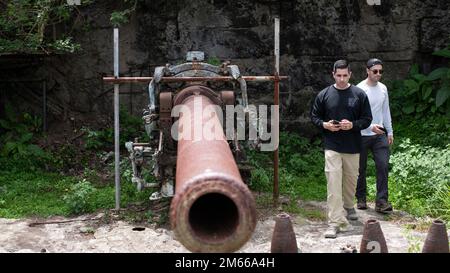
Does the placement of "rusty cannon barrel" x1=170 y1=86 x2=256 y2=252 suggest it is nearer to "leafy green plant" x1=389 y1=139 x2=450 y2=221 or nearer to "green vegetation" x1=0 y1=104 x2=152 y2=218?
"leafy green plant" x1=389 y1=139 x2=450 y2=221

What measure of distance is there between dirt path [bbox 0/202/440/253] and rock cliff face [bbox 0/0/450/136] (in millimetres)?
4002

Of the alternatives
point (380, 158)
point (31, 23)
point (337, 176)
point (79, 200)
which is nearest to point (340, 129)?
point (337, 176)

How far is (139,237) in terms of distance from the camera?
22.5 feet

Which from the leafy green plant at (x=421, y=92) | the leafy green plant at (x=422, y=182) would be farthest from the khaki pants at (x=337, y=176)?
the leafy green plant at (x=421, y=92)

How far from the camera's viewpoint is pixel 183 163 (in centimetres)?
405

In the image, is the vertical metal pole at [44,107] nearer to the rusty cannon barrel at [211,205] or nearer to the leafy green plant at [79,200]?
the leafy green plant at [79,200]

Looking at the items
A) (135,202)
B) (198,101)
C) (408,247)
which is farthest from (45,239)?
(408,247)

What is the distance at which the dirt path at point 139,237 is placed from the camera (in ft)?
21.3

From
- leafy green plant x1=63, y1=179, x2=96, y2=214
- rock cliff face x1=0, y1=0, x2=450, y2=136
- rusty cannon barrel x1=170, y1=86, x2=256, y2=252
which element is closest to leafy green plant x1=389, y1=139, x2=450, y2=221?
rock cliff face x1=0, y1=0, x2=450, y2=136

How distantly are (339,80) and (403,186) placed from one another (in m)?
2.06

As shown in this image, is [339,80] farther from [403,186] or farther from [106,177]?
[106,177]

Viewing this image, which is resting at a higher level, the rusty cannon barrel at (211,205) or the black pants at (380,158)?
the rusty cannon barrel at (211,205)

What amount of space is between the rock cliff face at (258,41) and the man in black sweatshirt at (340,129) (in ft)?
14.3

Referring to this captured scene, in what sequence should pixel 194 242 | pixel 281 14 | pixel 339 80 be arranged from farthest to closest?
pixel 281 14 → pixel 339 80 → pixel 194 242
